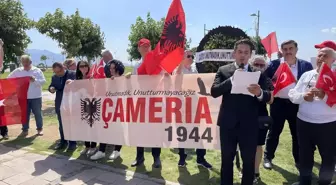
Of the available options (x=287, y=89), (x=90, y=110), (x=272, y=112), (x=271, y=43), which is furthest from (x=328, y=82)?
(x=271, y=43)

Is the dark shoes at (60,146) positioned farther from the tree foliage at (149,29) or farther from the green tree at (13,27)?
the tree foliage at (149,29)

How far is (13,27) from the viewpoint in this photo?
12742mm

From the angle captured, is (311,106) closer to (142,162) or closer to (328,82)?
(328,82)

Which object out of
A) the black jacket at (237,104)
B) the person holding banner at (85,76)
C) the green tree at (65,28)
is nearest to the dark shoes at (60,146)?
the person holding banner at (85,76)

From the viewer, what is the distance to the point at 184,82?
4457 millimetres

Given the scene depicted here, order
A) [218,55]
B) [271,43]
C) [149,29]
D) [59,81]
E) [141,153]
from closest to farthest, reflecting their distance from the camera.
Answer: [141,153] < [59,81] < [218,55] < [271,43] < [149,29]

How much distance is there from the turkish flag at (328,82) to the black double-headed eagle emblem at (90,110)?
11.8ft

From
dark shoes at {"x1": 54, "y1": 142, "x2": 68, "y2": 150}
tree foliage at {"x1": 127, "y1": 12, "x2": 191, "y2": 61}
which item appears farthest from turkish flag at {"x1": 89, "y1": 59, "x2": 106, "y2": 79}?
tree foliage at {"x1": 127, "y1": 12, "x2": 191, "y2": 61}

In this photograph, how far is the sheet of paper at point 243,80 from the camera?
2.96 meters

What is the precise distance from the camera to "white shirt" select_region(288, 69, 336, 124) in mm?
3348

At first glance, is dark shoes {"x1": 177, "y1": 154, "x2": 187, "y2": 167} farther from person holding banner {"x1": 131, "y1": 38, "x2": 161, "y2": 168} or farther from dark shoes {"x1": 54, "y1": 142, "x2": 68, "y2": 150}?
dark shoes {"x1": 54, "y1": 142, "x2": 68, "y2": 150}

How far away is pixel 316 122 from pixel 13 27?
13.3 meters

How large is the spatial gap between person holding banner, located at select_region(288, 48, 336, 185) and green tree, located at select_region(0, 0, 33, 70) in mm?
12911

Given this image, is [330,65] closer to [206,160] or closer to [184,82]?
[184,82]
